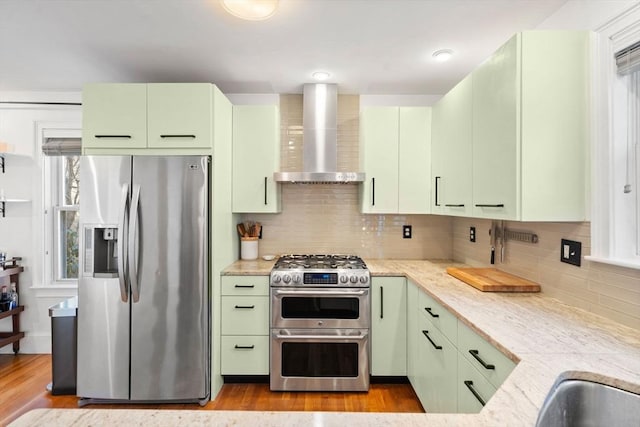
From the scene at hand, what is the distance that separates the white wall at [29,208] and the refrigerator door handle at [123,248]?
1.45m

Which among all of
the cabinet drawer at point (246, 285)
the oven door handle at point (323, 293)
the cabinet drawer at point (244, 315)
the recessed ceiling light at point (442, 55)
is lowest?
the cabinet drawer at point (244, 315)

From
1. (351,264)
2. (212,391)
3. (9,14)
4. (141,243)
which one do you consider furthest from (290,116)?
(212,391)

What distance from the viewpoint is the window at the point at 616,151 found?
150 centimetres

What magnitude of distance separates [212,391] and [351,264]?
1.39 m

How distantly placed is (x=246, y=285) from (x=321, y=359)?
31.2 inches

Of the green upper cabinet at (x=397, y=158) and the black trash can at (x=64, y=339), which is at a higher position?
the green upper cabinet at (x=397, y=158)

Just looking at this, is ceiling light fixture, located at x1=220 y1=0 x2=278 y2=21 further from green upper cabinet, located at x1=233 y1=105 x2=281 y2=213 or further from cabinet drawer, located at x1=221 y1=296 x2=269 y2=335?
cabinet drawer, located at x1=221 y1=296 x2=269 y2=335

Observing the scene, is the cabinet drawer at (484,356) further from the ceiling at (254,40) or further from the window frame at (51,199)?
the window frame at (51,199)

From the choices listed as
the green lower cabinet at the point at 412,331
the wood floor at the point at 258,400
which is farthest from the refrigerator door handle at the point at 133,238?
the green lower cabinet at the point at 412,331

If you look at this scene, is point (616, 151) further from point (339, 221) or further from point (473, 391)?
point (339, 221)

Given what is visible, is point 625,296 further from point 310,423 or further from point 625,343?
point 310,423

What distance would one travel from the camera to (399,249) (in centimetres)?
329

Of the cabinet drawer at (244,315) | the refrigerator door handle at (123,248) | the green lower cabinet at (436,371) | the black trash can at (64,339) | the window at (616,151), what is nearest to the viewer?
the window at (616,151)

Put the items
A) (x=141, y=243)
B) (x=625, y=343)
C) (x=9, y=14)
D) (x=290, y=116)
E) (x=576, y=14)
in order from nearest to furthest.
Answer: (x=625, y=343) < (x=576, y=14) < (x=9, y=14) < (x=141, y=243) < (x=290, y=116)
